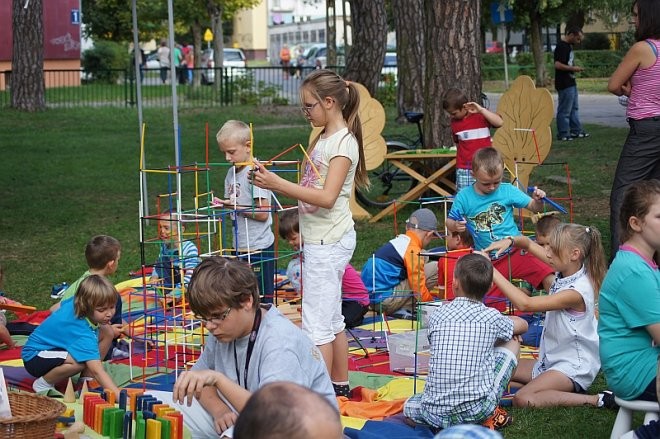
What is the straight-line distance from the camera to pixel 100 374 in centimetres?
563

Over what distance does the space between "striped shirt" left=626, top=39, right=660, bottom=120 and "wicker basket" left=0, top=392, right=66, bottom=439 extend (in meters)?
4.22

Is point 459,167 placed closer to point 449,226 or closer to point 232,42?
point 449,226

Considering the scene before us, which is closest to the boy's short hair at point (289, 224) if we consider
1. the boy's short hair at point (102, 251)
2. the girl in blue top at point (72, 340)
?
the boy's short hair at point (102, 251)

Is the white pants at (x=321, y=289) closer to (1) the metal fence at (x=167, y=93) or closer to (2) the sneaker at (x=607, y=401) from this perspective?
(2) the sneaker at (x=607, y=401)

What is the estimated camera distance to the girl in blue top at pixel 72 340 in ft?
18.5

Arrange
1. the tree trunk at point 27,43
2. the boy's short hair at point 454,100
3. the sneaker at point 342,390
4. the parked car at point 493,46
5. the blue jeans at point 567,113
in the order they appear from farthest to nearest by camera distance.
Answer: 1. the parked car at point 493,46
2. the tree trunk at point 27,43
3. the blue jeans at point 567,113
4. the boy's short hair at point 454,100
5. the sneaker at point 342,390

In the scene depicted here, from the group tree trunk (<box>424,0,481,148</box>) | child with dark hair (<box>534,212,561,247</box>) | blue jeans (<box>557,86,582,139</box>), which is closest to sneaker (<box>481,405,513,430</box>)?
child with dark hair (<box>534,212,561,247</box>)

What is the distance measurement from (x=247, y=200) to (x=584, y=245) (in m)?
2.30

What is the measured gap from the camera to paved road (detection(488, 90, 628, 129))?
20158 millimetres

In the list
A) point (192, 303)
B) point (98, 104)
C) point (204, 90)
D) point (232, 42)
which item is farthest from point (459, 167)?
point (232, 42)

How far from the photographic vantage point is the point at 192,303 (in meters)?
3.93

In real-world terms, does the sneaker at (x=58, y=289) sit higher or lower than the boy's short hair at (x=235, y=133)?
lower

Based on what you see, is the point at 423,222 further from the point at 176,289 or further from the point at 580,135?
the point at 580,135

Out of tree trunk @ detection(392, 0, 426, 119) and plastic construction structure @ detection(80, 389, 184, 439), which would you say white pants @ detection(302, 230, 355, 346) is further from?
tree trunk @ detection(392, 0, 426, 119)
